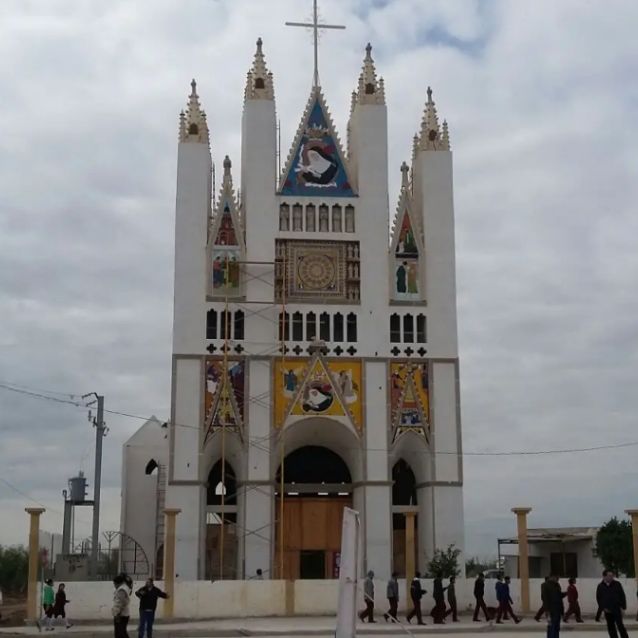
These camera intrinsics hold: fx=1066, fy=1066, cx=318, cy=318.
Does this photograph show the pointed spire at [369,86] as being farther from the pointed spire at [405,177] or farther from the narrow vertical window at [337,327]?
the narrow vertical window at [337,327]

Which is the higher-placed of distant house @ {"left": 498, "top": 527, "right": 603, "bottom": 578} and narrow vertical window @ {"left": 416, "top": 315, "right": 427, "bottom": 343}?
narrow vertical window @ {"left": 416, "top": 315, "right": 427, "bottom": 343}

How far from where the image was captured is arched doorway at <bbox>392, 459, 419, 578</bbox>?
42.8 m

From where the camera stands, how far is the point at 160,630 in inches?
1015

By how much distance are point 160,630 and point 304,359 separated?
17.7 m

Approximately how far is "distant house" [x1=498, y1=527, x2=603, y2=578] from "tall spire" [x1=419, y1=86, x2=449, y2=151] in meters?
21.1

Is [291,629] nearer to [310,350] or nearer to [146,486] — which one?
[310,350]

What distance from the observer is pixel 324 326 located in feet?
140

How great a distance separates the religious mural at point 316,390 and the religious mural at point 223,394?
144cm

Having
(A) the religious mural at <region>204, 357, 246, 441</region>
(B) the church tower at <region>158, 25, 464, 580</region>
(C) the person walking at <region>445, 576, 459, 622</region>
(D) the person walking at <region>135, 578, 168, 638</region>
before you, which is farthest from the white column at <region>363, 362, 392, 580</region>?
(D) the person walking at <region>135, 578, 168, 638</region>

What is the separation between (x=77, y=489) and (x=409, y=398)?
20.6 metres

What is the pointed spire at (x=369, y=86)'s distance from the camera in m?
45.3

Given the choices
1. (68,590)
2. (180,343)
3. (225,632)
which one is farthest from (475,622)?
(180,343)

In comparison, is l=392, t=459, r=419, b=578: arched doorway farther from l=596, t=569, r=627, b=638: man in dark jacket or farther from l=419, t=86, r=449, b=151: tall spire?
l=596, t=569, r=627, b=638: man in dark jacket

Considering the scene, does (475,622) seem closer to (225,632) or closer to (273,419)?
(225,632)
